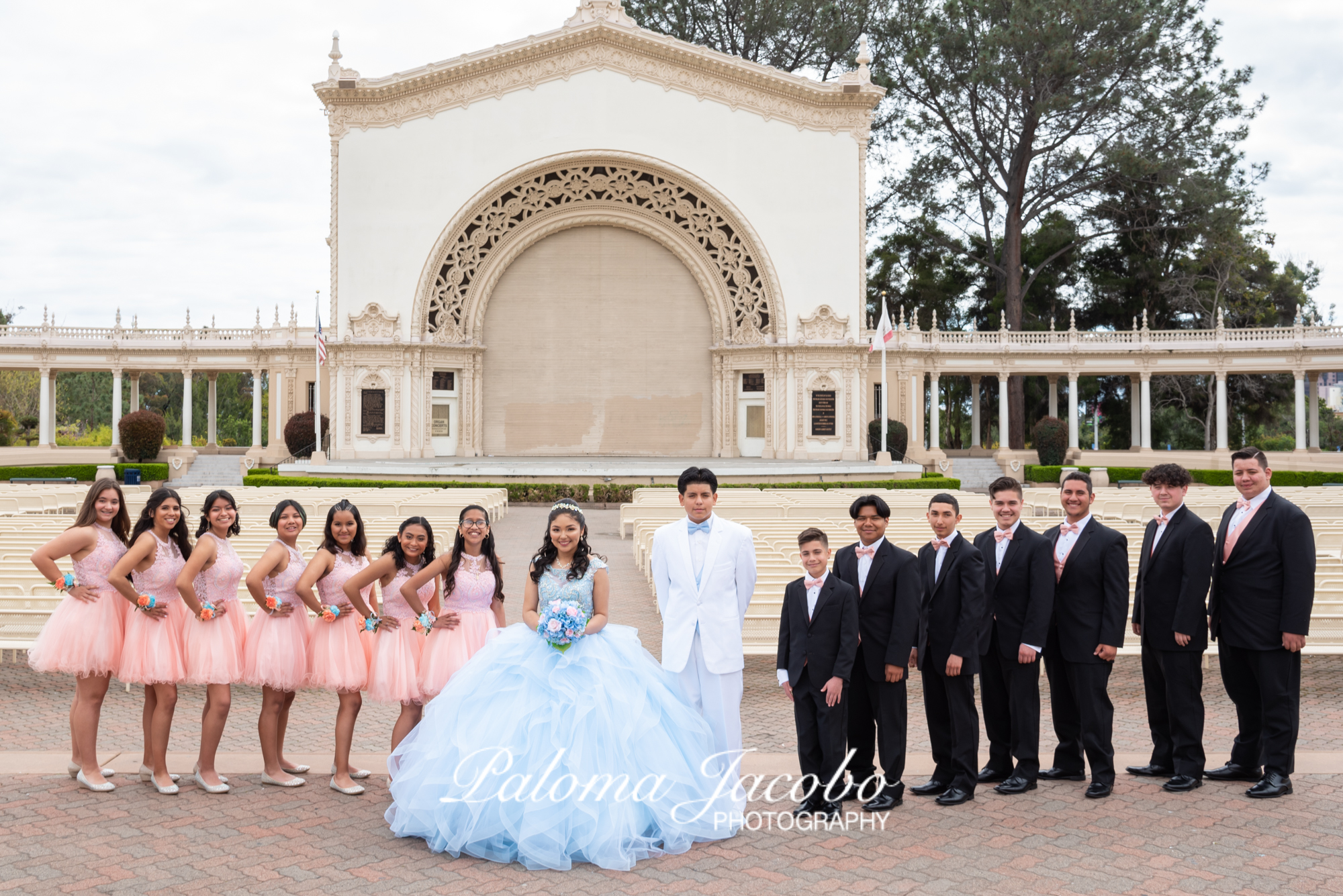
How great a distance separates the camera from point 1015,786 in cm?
608

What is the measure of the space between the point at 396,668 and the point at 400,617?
0.32m

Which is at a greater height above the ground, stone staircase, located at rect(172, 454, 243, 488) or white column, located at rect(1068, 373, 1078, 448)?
white column, located at rect(1068, 373, 1078, 448)

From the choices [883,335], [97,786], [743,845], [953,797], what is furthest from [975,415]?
[97,786]

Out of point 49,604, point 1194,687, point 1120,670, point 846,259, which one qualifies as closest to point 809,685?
point 1194,687

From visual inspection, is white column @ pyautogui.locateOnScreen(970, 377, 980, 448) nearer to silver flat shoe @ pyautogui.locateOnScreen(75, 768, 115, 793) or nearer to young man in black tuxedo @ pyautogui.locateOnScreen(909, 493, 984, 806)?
young man in black tuxedo @ pyautogui.locateOnScreen(909, 493, 984, 806)

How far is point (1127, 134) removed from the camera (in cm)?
4409

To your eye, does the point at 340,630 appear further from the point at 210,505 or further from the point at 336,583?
the point at 210,505

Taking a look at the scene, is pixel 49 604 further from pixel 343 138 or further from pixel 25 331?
pixel 25 331

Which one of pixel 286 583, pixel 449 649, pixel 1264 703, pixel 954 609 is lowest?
pixel 1264 703

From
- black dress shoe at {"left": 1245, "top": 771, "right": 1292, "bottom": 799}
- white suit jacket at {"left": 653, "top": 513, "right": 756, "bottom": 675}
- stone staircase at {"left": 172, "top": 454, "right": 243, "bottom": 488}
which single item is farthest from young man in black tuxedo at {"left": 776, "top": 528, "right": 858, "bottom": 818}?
stone staircase at {"left": 172, "top": 454, "right": 243, "bottom": 488}

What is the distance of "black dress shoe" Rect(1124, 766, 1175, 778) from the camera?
6457mm

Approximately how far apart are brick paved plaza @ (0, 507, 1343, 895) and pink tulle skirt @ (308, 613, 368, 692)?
659 mm

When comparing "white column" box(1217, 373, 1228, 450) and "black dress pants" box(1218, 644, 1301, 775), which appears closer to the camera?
"black dress pants" box(1218, 644, 1301, 775)

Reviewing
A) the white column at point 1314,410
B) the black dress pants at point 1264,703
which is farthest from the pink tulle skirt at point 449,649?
the white column at point 1314,410
